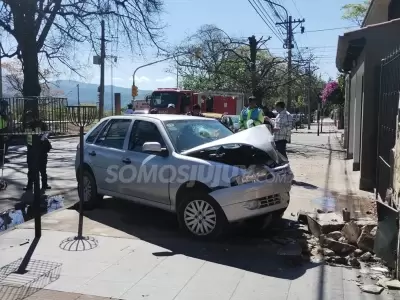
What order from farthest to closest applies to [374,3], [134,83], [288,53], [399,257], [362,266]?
1. [134,83]
2. [288,53]
3. [374,3]
4. [362,266]
5. [399,257]

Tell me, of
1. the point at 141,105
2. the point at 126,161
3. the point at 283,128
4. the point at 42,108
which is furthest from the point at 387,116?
the point at 141,105

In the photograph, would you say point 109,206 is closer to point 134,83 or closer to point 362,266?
point 362,266

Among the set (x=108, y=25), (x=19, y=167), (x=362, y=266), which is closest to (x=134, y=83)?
(x=108, y=25)

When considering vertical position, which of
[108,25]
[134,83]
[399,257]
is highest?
[108,25]

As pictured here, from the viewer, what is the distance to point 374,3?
10781 millimetres

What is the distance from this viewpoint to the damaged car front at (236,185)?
5.80m

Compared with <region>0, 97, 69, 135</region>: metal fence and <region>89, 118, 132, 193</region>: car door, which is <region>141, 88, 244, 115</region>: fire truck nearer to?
<region>0, 97, 69, 135</region>: metal fence

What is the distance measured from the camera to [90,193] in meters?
7.78

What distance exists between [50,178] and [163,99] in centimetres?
1240

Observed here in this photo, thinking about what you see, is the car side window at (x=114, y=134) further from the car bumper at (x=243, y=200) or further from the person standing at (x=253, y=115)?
the person standing at (x=253, y=115)

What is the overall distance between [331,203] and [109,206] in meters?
3.93

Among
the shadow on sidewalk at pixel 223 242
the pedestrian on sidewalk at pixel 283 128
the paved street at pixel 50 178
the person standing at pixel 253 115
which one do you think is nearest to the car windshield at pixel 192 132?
the shadow on sidewalk at pixel 223 242

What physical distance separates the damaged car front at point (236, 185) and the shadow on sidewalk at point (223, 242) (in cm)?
26

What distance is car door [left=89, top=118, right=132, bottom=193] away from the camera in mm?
7176
